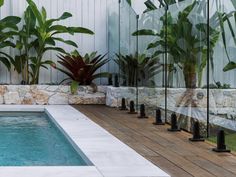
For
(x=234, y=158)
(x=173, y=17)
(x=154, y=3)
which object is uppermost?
(x=154, y=3)

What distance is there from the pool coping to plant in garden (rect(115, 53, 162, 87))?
115cm

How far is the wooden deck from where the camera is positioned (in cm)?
375

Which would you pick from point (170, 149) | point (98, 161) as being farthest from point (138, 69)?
point (98, 161)

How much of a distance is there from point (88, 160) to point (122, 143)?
0.90 metres

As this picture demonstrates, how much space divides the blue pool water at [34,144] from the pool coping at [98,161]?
118 millimetres

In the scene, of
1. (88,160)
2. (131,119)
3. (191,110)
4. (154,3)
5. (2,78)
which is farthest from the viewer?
(2,78)

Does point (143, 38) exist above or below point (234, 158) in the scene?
above

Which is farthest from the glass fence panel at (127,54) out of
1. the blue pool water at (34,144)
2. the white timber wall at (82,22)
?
the blue pool water at (34,144)

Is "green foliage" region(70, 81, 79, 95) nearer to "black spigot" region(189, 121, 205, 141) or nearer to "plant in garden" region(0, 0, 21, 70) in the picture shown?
"plant in garden" region(0, 0, 21, 70)

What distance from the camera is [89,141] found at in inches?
198

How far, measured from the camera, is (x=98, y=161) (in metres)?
3.96

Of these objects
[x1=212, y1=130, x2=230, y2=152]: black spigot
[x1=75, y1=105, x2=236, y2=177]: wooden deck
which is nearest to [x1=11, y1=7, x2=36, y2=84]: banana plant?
[x1=75, y1=105, x2=236, y2=177]: wooden deck

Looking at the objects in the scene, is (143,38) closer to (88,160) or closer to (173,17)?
(173,17)

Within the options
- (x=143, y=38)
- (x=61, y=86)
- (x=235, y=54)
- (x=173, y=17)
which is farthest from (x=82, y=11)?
(x=235, y=54)
